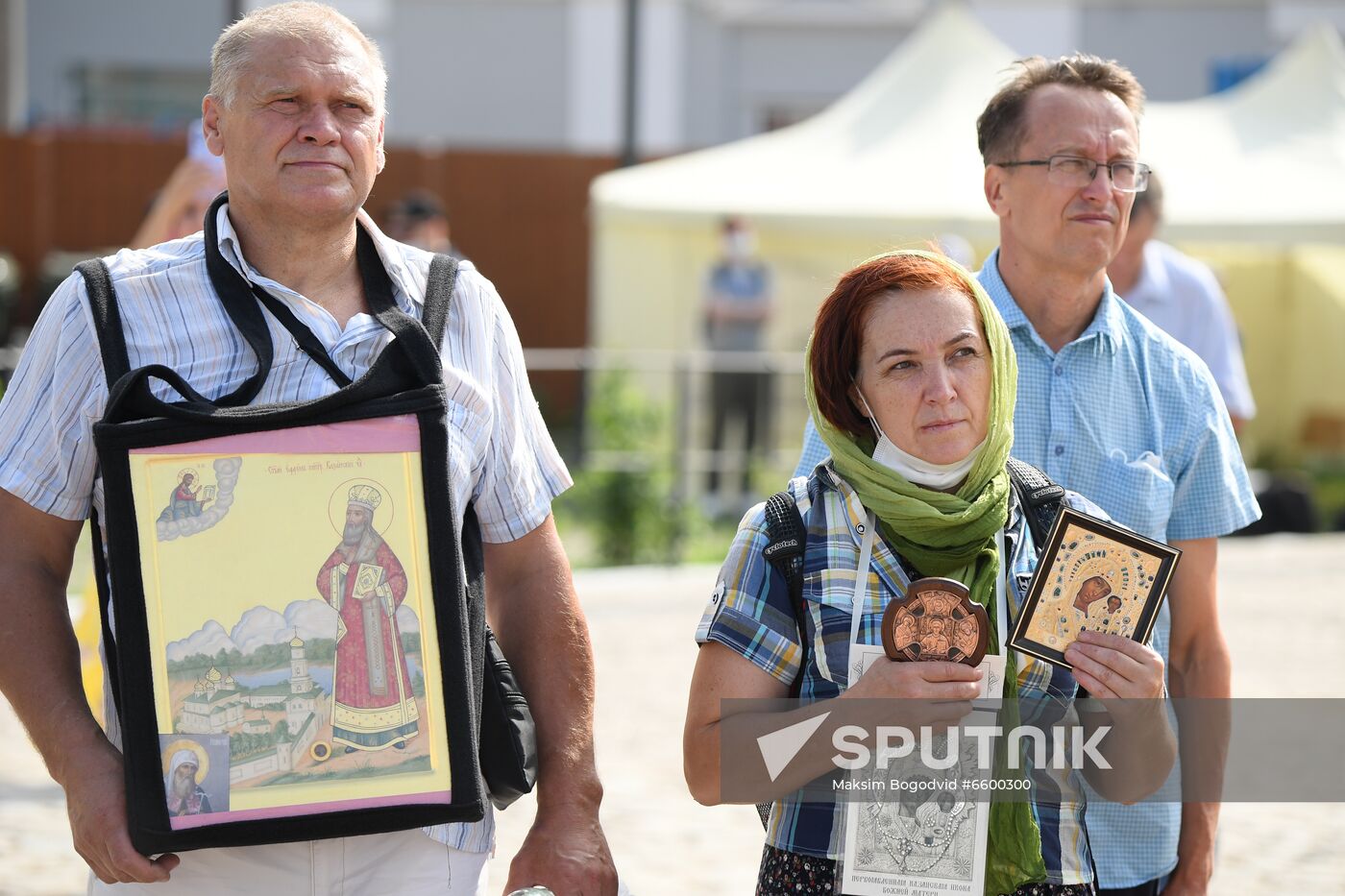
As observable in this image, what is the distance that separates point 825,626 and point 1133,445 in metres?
0.96

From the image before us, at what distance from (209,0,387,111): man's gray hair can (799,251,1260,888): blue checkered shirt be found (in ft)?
3.84

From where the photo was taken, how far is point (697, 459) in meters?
13.0

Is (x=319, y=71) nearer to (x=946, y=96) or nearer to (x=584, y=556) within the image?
(x=584, y=556)

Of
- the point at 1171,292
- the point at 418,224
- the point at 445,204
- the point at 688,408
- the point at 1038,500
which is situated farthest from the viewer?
the point at 445,204

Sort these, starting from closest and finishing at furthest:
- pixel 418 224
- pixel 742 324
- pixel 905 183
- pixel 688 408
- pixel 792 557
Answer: pixel 792 557 < pixel 418 224 < pixel 688 408 < pixel 905 183 < pixel 742 324

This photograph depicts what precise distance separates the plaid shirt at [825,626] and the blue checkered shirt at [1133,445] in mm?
444

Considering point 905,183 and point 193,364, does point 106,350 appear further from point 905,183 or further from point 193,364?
point 905,183

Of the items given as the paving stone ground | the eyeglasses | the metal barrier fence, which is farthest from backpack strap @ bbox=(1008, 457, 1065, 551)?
the metal barrier fence

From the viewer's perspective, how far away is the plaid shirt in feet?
9.09

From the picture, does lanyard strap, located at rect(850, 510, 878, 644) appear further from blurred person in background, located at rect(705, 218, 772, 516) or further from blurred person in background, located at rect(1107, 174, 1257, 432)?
blurred person in background, located at rect(705, 218, 772, 516)

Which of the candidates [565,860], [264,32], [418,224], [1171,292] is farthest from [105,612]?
[418,224]

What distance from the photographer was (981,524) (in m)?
2.76

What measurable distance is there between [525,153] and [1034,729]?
62.1 feet

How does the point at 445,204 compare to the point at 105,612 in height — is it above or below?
above
